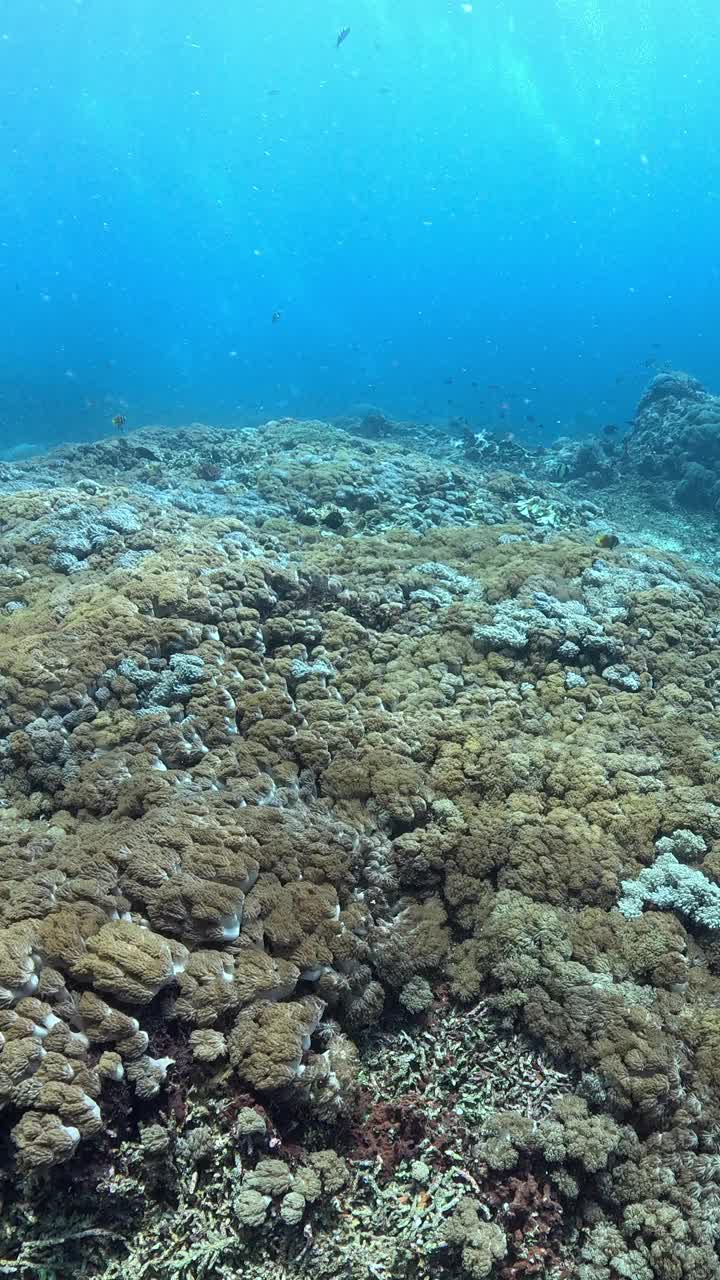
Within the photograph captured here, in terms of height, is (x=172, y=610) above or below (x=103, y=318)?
below

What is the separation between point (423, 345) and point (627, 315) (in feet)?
164

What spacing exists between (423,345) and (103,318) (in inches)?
2725

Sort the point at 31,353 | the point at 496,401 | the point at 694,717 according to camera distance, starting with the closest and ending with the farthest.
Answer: the point at 694,717, the point at 496,401, the point at 31,353

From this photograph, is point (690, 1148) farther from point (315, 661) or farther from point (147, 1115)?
point (315, 661)

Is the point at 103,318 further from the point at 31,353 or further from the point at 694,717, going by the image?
the point at 694,717

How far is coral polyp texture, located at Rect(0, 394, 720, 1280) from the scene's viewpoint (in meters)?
4.64

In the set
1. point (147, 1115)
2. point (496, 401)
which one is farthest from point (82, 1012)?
point (496, 401)

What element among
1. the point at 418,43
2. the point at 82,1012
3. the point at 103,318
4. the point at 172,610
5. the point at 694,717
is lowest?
the point at 82,1012

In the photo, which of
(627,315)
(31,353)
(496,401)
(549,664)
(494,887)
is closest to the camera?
(494,887)

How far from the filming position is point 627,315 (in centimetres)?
15262

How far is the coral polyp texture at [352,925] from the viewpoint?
4.64 meters

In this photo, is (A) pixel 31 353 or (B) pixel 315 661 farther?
(A) pixel 31 353

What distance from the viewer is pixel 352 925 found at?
6.16 metres

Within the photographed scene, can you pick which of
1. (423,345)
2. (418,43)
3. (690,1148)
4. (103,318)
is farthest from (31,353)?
(418,43)
